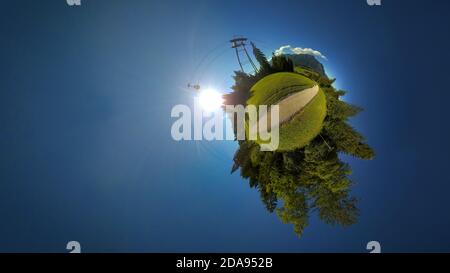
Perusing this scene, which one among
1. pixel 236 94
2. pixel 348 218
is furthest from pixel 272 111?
pixel 348 218

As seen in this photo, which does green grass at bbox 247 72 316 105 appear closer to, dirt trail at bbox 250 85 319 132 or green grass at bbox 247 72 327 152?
green grass at bbox 247 72 327 152

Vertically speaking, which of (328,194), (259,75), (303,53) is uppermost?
(303,53)

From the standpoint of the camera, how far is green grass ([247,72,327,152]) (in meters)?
12.8

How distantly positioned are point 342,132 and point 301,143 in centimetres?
200

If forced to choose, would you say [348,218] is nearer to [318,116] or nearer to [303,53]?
[318,116]

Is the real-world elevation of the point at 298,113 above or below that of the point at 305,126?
above

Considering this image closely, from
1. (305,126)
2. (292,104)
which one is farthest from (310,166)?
(292,104)

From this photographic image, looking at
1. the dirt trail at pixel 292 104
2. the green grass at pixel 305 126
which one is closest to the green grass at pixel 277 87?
the dirt trail at pixel 292 104

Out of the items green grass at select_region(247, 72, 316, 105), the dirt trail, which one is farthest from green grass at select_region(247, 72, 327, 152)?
the dirt trail

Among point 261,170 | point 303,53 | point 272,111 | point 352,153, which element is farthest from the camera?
point 303,53

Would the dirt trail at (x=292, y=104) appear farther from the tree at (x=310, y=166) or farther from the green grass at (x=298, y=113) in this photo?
the tree at (x=310, y=166)

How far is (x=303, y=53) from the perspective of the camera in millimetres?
20219

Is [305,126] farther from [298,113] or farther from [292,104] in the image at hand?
[292,104]

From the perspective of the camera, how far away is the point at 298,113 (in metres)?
12.7
